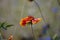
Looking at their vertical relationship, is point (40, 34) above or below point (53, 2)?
below

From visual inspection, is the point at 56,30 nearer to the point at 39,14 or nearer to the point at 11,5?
the point at 39,14

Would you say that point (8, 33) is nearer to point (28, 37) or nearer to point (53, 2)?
point (28, 37)

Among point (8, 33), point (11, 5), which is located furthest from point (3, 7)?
point (8, 33)

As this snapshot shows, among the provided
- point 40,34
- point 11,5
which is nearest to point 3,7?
point 11,5

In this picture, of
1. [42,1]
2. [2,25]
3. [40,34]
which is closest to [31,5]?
[42,1]

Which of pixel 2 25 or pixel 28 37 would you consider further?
pixel 28 37

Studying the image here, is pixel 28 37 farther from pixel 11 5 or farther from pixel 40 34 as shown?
pixel 11 5

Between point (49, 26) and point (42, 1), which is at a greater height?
point (42, 1)

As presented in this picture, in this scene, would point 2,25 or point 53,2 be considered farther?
point 53,2
